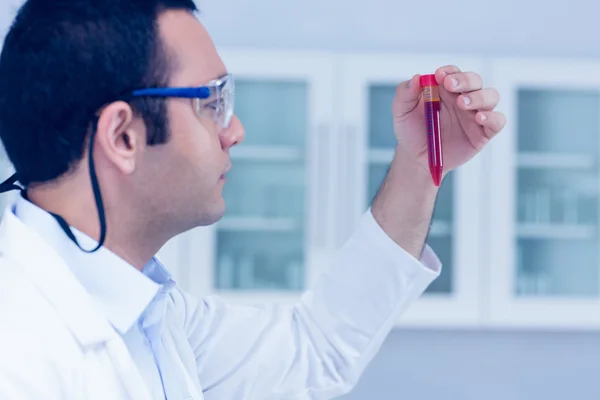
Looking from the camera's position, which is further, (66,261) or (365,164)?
(365,164)

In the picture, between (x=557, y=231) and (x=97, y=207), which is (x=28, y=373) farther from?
(x=557, y=231)

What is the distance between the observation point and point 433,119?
3.26 feet

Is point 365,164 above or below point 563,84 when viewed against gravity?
below

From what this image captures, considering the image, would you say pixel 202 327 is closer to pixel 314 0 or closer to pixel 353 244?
pixel 353 244

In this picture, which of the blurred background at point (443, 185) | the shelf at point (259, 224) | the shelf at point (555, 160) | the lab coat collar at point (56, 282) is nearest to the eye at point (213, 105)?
the lab coat collar at point (56, 282)

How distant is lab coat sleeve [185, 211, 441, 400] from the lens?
1.08 metres

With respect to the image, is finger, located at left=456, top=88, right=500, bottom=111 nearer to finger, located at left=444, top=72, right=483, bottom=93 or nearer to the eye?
finger, located at left=444, top=72, right=483, bottom=93

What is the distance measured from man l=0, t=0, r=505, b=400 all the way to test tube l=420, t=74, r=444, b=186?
26mm

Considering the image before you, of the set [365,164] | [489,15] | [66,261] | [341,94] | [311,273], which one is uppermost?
[489,15]

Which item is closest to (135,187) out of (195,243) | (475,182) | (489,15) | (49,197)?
(49,197)

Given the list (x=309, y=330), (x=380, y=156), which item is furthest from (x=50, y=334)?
(x=380, y=156)

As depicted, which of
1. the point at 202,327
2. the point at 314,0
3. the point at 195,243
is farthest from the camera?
the point at 314,0

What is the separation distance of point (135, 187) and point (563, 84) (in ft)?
6.43

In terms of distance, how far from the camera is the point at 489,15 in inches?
105
